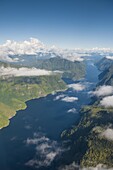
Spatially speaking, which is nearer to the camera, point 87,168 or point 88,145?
point 87,168

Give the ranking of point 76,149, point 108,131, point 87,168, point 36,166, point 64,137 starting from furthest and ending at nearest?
point 64,137 < point 108,131 < point 76,149 < point 36,166 < point 87,168

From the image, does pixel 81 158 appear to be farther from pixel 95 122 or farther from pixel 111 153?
pixel 95 122

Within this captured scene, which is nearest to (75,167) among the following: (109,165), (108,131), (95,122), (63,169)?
(63,169)

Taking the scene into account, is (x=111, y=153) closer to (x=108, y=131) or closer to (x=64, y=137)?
(x=108, y=131)

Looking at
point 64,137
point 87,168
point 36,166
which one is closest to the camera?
point 87,168

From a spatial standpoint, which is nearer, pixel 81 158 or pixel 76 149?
pixel 81 158

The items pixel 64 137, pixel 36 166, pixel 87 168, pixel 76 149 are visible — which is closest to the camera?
pixel 87 168

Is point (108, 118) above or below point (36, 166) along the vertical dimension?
above

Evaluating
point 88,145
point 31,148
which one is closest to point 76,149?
point 88,145

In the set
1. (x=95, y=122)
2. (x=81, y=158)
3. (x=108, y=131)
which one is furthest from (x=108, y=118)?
(x=81, y=158)
